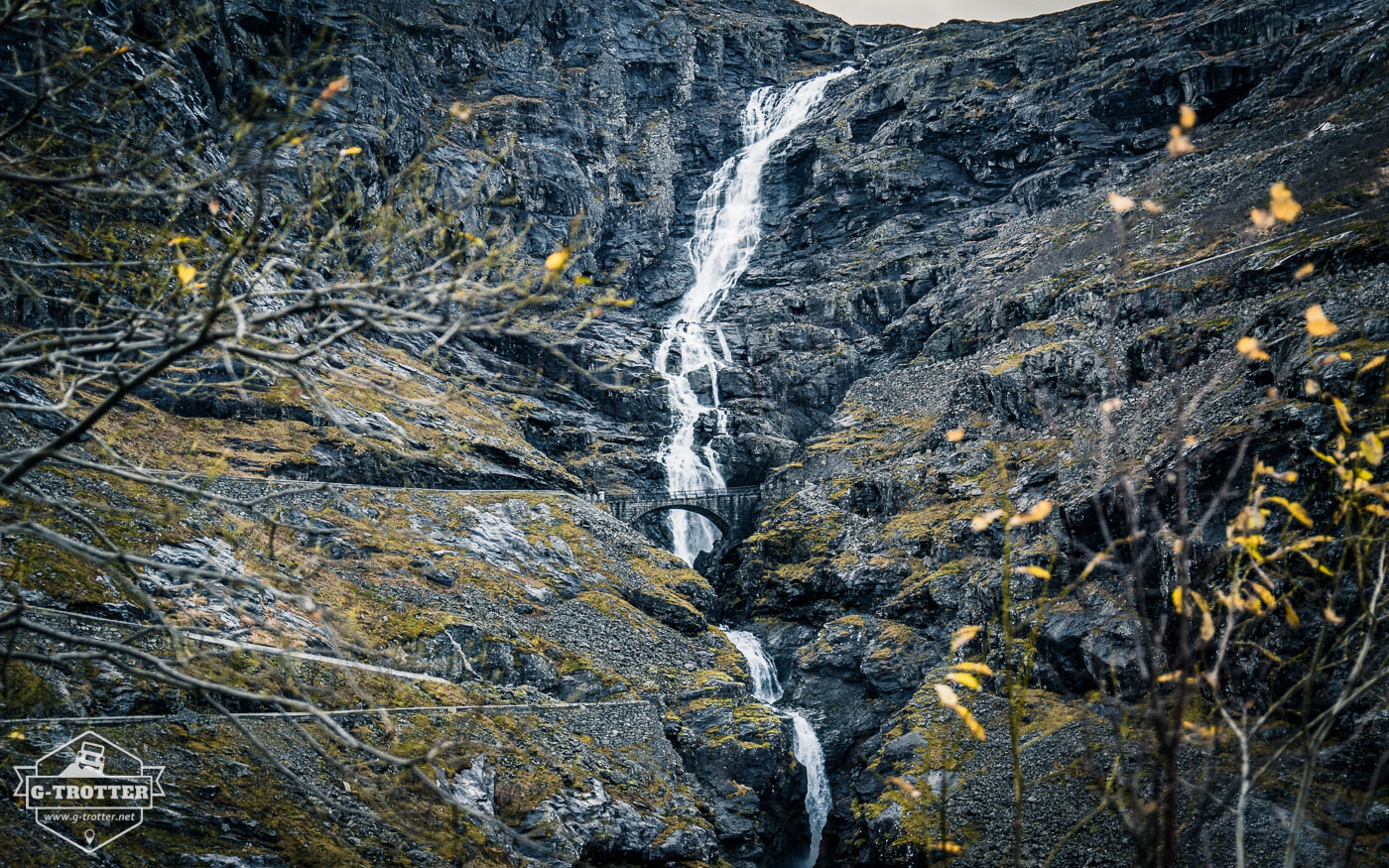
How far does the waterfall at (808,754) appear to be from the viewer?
95.3ft

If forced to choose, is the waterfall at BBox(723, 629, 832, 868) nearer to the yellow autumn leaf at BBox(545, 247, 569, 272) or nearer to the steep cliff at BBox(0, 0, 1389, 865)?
the steep cliff at BBox(0, 0, 1389, 865)

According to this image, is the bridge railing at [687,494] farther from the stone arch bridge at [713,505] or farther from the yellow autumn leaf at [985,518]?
the yellow autumn leaf at [985,518]

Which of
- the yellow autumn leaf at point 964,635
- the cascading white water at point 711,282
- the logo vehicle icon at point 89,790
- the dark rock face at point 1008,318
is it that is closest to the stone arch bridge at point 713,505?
the cascading white water at point 711,282

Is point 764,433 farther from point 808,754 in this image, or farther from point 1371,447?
point 1371,447

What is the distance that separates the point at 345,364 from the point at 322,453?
7.44 meters

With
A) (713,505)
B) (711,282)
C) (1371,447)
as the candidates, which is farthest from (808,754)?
(711,282)

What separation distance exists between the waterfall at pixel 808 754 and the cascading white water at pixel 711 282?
14803mm

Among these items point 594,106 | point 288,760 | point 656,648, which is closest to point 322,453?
point 656,648

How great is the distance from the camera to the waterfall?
2906 cm

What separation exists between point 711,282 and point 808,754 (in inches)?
2165

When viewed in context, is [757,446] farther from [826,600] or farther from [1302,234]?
[1302,234]

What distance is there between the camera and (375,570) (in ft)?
85.0

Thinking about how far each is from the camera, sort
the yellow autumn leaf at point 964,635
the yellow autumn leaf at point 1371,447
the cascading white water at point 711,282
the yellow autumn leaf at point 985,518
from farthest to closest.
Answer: the cascading white water at point 711,282
the yellow autumn leaf at point 1371,447
the yellow autumn leaf at point 985,518
the yellow autumn leaf at point 964,635

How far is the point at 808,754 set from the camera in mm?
31047
